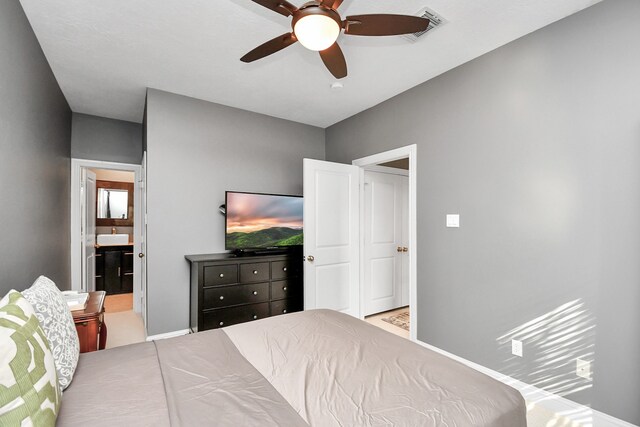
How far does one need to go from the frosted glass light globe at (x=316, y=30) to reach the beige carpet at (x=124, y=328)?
3432 mm

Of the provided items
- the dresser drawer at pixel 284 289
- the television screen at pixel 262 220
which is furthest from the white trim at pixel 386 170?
the dresser drawer at pixel 284 289

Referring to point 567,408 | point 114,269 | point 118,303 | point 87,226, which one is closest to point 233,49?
point 87,226

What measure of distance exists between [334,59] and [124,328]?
12.8 feet

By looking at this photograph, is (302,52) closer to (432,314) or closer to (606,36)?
(606,36)

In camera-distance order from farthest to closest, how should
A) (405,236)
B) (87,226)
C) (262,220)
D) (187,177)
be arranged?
(405,236), (87,226), (262,220), (187,177)

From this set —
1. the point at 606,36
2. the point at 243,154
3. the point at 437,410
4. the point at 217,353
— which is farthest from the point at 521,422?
the point at 243,154

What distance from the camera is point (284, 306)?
3.56m

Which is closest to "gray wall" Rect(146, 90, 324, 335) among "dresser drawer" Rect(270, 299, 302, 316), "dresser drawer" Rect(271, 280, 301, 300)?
"dresser drawer" Rect(271, 280, 301, 300)

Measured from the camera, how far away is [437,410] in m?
1.06

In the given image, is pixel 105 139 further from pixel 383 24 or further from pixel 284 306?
pixel 383 24

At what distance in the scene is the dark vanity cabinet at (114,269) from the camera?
5.27 m

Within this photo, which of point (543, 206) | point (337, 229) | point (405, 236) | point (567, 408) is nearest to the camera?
point (567, 408)

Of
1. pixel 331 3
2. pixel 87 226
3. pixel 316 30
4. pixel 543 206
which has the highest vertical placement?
pixel 331 3

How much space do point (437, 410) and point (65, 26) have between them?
3.24m
